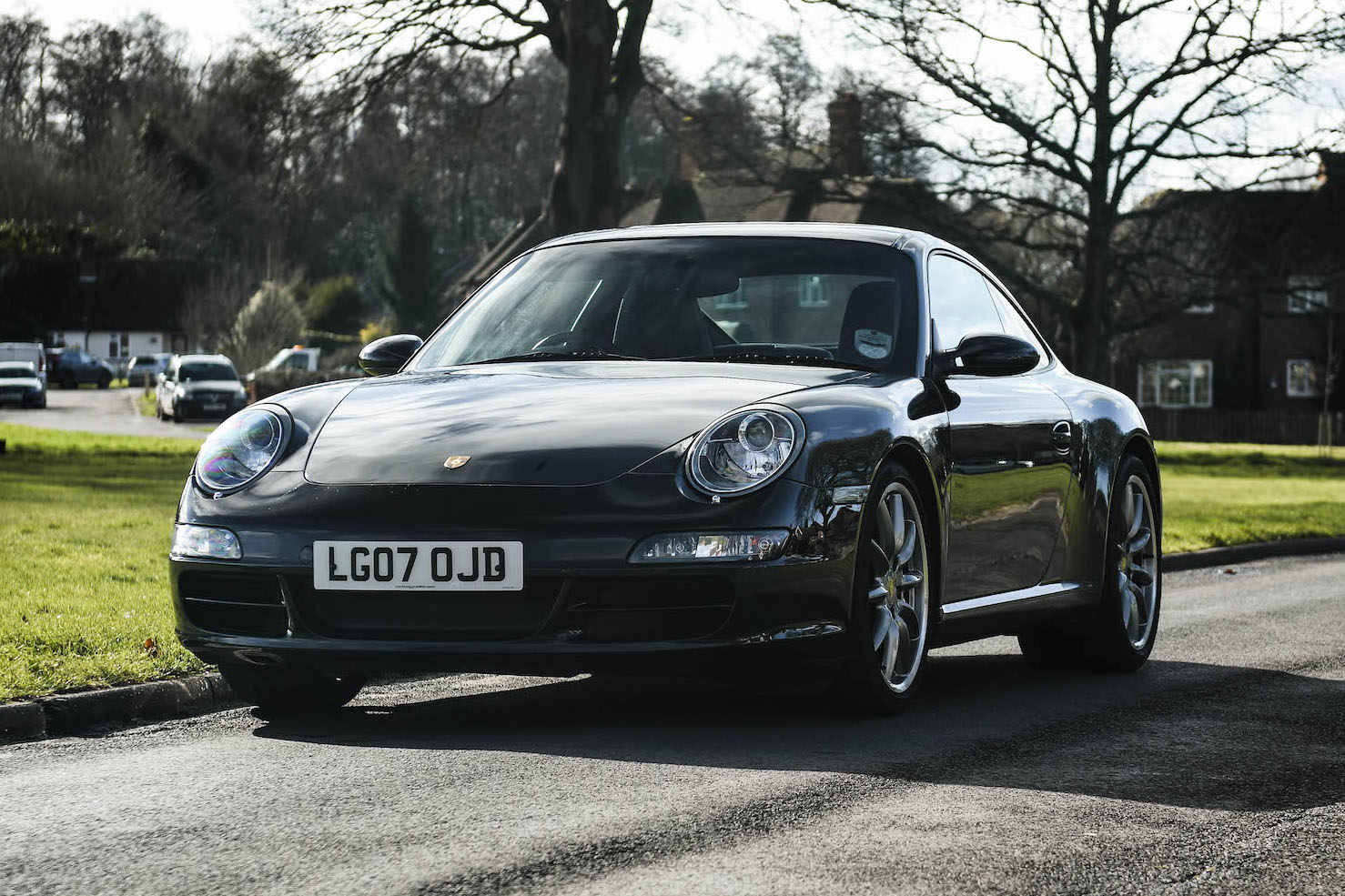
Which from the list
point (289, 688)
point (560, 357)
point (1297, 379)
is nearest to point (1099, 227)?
point (560, 357)

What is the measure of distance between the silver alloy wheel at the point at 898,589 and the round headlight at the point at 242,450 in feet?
6.16

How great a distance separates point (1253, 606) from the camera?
11.3 metres

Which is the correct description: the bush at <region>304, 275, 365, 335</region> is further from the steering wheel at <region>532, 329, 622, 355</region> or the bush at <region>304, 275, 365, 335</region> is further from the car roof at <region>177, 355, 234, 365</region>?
the steering wheel at <region>532, 329, 622, 355</region>

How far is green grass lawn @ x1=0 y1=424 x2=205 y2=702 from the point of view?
23.2 ft

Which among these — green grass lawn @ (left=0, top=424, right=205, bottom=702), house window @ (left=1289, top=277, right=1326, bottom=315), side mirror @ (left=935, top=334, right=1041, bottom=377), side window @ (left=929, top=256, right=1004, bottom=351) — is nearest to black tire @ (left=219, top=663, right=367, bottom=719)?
green grass lawn @ (left=0, top=424, right=205, bottom=702)

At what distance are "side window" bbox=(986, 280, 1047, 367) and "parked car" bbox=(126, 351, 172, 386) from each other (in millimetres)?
74324

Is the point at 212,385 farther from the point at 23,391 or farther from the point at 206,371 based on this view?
the point at 23,391

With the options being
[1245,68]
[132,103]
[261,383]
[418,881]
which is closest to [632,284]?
[418,881]

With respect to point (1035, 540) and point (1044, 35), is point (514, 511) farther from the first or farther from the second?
point (1044, 35)

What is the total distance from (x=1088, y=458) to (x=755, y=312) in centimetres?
170

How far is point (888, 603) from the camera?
6.12 m

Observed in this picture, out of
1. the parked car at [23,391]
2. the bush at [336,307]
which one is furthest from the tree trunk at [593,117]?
the bush at [336,307]

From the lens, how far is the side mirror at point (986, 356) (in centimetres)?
670

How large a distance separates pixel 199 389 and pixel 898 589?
Answer: 4674 centimetres
